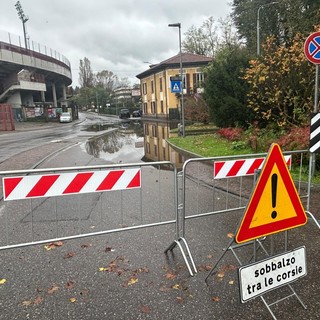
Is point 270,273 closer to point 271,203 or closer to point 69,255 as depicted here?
point 271,203

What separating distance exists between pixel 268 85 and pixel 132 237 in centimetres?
890

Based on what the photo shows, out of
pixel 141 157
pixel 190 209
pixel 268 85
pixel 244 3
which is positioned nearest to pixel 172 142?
pixel 141 157

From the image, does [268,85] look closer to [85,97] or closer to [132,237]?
[132,237]

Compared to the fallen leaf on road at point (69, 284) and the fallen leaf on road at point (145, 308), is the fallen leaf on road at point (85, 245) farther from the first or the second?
the fallen leaf on road at point (145, 308)

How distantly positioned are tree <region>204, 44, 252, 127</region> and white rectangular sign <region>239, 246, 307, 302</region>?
35.6 ft

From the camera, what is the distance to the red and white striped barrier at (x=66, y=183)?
333cm

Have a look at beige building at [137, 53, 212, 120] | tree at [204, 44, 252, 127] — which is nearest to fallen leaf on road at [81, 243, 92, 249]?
tree at [204, 44, 252, 127]

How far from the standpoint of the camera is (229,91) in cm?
1363

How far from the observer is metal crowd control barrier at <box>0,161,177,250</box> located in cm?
344

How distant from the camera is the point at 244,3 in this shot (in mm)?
29703

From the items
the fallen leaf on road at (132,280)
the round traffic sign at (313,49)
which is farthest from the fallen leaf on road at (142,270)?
the round traffic sign at (313,49)

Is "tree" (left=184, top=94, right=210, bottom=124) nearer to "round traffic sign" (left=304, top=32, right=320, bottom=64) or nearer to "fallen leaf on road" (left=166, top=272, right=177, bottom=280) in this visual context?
"round traffic sign" (left=304, top=32, right=320, bottom=64)

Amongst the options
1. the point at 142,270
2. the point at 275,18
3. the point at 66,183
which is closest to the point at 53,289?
the point at 142,270

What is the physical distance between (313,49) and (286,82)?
212 inches
